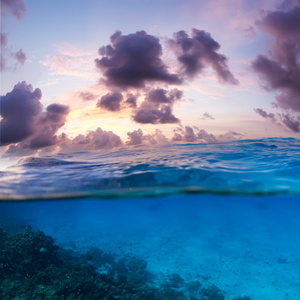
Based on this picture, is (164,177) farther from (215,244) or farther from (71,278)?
(215,244)

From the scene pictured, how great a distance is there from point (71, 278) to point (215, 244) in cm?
1382

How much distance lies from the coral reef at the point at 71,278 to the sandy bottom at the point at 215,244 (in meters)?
1.36

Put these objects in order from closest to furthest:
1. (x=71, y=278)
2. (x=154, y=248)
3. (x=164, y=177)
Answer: (x=71, y=278), (x=164, y=177), (x=154, y=248)

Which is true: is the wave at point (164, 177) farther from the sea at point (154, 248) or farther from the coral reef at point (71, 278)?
the coral reef at point (71, 278)

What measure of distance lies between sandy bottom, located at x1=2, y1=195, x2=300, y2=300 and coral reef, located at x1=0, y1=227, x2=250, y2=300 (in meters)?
1.36

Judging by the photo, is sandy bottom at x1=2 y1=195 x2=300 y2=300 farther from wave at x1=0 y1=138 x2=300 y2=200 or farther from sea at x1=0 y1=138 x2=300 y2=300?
wave at x1=0 y1=138 x2=300 y2=200

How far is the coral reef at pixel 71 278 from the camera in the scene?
773 centimetres

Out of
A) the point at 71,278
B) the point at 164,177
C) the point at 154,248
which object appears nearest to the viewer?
the point at 71,278

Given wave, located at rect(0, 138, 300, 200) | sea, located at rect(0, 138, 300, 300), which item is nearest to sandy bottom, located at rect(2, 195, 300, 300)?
sea, located at rect(0, 138, 300, 300)

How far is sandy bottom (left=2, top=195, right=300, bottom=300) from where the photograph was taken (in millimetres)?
12977

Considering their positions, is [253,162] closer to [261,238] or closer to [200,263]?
[200,263]

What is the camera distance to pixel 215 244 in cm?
1747

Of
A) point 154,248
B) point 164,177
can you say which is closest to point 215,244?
point 154,248

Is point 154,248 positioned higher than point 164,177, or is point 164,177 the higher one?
point 164,177
